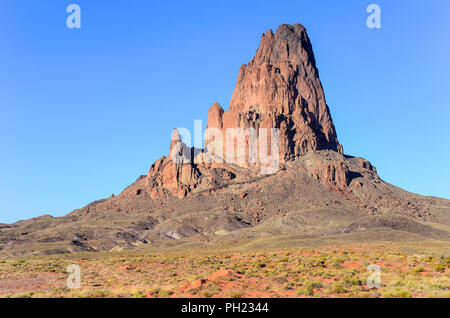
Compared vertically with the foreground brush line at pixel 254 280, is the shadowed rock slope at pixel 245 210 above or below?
above

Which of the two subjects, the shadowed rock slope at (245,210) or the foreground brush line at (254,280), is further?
the shadowed rock slope at (245,210)

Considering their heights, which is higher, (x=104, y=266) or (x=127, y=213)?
(x=127, y=213)

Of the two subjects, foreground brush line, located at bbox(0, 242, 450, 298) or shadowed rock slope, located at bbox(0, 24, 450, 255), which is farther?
shadowed rock slope, located at bbox(0, 24, 450, 255)

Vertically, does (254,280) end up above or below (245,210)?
below

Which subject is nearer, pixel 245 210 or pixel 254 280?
pixel 254 280

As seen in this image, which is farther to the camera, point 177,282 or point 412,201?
point 412,201

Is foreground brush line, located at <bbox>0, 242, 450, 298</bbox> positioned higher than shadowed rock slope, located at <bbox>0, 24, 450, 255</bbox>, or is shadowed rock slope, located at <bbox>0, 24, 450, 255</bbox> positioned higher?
shadowed rock slope, located at <bbox>0, 24, 450, 255</bbox>
